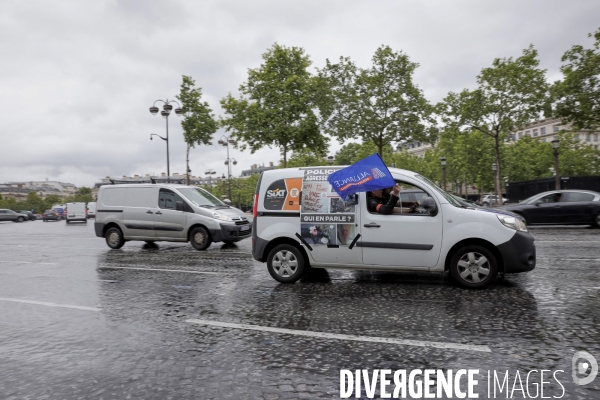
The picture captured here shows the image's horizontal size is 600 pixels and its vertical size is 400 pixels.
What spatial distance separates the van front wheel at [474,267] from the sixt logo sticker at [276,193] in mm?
2799

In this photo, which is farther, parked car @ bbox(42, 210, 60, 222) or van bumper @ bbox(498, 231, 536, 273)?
parked car @ bbox(42, 210, 60, 222)

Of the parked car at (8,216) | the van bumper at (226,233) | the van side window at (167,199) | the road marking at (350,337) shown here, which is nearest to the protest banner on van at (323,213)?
the road marking at (350,337)

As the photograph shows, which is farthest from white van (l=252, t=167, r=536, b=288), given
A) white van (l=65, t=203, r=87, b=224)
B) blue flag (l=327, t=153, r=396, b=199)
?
white van (l=65, t=203, r=87, b=224)

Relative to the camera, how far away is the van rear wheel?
14.2 metres

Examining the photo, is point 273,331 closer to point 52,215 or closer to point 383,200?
point 383,200

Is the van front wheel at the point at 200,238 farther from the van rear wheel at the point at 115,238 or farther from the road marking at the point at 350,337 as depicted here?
the road marking at the point at 350,337

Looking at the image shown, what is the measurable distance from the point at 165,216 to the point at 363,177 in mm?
8098

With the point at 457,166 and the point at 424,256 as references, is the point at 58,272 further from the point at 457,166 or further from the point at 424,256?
the point at 457,166

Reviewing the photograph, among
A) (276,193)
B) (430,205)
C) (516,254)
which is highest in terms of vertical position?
(276,193)

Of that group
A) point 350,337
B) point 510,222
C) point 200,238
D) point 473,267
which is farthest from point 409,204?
point 200,238

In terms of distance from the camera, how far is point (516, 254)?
6613mm

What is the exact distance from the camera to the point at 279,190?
25.3ft

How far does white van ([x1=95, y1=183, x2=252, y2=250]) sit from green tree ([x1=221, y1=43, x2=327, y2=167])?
1420cm

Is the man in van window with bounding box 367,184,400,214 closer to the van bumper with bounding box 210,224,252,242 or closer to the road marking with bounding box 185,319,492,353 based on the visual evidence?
the road marking with bounding box 185,319,492,353
